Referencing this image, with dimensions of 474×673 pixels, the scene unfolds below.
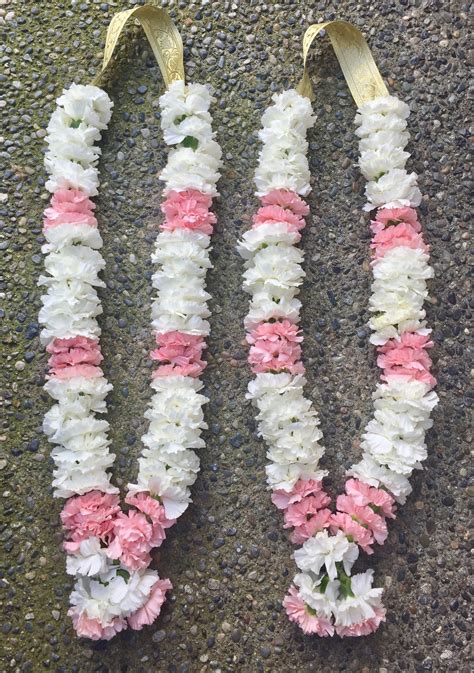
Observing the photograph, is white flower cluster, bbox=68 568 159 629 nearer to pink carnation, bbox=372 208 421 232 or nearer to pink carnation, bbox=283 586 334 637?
pink carnation, bbox=283 586 334 637

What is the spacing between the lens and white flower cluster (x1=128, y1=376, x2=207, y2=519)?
1040 millimetres

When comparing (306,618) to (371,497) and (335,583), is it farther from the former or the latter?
(371,497)

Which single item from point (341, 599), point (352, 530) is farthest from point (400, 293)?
point (341, 599)

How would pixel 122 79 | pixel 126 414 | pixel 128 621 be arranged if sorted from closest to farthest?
pixel 128 621 → pixel 126 414 → pixel 122 79

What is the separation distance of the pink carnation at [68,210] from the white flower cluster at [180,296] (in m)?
0.14

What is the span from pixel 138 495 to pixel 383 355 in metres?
0.46

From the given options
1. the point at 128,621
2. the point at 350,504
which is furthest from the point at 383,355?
the point at 128,621

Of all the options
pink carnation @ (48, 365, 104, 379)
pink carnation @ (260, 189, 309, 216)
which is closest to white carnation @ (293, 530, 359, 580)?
pink carnation @ (48, 365, 104, 379)

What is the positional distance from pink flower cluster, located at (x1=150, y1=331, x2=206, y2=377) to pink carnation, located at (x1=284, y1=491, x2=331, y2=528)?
→ 26 centimetres

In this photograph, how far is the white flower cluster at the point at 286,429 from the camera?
1.04 metres

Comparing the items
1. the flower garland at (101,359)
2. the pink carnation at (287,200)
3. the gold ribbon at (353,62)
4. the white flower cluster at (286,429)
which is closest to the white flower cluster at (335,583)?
the white flower cluster at (286,429)

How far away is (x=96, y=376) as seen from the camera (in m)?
1.08

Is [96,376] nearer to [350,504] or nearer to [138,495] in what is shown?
[138,495]

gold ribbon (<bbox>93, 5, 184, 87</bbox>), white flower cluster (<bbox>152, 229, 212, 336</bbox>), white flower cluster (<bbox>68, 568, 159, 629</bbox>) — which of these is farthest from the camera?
gold ribbon (<bbox>93, 5, 184, 87</bbox>)
